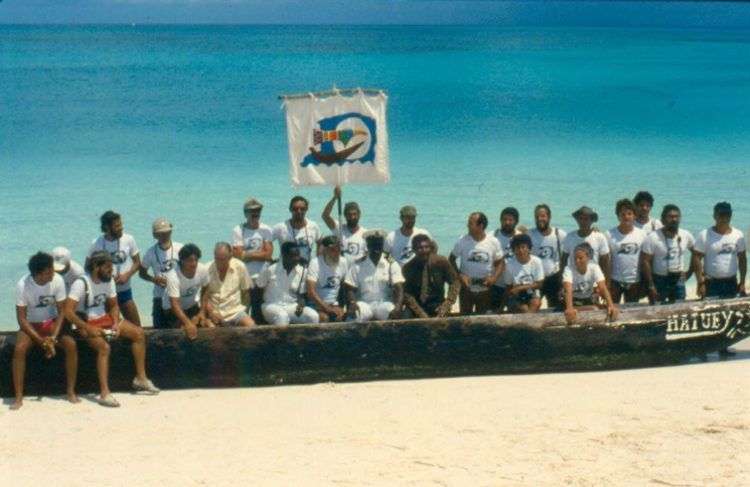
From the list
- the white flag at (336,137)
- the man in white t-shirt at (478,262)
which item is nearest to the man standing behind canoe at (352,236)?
the white flag at (336,137)

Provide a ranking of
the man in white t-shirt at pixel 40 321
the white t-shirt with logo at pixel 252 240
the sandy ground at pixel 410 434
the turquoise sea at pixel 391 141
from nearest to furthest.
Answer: the sandy ground at pixel 410 434 → the man in white t-shirt at pixel 40 321 → the white t-shirt with logo at pixel 252 240 → the turquoise sea at pixel 391 141

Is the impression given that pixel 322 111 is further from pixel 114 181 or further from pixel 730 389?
pixel 114 181

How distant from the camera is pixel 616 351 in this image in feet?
36.5

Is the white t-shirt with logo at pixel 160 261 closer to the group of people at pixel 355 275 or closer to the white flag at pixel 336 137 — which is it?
the group of people at pixel 355 275

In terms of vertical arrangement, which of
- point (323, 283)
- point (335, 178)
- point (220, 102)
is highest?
point (220, 102)

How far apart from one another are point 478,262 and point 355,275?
3.73 feet

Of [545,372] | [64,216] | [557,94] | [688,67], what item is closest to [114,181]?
[64,216]

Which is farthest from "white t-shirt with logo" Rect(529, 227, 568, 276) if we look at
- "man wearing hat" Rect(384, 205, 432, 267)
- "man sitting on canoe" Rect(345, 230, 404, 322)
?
"man sitting on canoe" Rect(345, 230, 404, 322)

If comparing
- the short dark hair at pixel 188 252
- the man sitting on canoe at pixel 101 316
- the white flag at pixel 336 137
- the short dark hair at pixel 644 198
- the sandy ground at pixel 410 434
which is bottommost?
the sandy ground at pixel 410 434

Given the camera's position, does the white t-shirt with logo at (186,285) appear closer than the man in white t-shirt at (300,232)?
Yes

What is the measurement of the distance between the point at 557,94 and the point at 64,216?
2622 cm

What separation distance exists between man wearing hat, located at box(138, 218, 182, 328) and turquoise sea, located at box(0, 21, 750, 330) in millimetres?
4002

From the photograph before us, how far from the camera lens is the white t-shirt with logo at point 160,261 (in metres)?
11.4

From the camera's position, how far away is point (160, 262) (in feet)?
37.5
